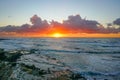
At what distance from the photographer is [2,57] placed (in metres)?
22.7

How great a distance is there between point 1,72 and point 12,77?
161 centimetres

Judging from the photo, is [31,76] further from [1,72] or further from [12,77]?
[1,72]

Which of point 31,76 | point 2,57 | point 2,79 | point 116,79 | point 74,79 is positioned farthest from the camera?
point 2,57

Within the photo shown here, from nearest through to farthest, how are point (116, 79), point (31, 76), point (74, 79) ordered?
point (31, 76) < point (74, 79) < point (116, 79)

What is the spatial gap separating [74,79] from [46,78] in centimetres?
251

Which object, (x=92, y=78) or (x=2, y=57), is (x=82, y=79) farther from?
(x=2, y=57)

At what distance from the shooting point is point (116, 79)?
1553 centimetres

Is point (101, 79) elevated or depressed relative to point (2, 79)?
depressed

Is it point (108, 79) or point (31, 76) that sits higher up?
point (31, 76)

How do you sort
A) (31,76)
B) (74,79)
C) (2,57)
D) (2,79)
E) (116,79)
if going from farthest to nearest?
(2,57) → (116,79) → (74,79) → (31,76) → (2,79)

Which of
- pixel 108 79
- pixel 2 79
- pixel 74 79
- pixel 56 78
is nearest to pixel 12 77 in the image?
pixel 2 79

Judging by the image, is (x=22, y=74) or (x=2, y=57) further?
(x=2, y=57)

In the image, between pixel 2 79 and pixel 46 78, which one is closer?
pixel 2 79

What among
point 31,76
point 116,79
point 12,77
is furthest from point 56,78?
point 116,79
